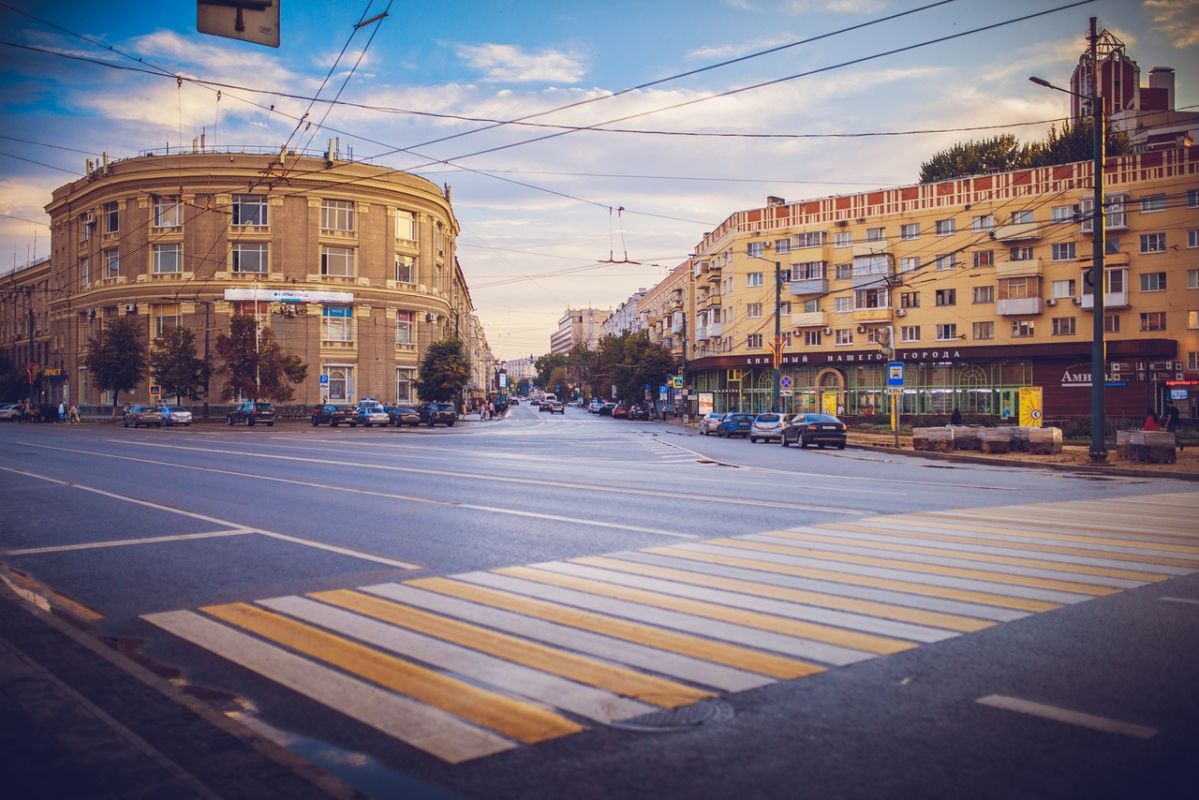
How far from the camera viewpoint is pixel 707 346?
82.4 meters

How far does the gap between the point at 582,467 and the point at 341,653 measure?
54.2 ft

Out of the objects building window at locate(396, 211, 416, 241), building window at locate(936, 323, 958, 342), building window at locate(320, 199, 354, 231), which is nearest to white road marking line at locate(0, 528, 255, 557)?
building window at locate(936, 323, 958, 342)

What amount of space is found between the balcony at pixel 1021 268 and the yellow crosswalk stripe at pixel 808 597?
2132 inches

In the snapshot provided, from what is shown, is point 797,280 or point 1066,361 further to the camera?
point 797,280

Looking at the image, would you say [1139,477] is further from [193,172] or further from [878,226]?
[193,172]

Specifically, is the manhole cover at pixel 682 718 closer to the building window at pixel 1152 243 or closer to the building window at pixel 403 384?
the building window at pixel 1152 243

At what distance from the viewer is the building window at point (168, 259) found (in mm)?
65812

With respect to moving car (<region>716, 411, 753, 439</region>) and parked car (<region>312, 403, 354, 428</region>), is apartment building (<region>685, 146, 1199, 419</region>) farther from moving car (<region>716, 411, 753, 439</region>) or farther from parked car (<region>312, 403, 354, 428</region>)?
parked car (<region>312, 403, 354, 428</region>)

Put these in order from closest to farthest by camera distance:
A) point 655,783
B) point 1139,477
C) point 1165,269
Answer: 1. point 655,783
2. point 1139,477
3. point 1165,269

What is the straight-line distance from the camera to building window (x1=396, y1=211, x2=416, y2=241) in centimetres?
7081

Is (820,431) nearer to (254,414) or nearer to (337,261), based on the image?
(254,414)

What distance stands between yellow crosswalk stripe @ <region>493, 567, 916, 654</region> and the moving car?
1635 inches

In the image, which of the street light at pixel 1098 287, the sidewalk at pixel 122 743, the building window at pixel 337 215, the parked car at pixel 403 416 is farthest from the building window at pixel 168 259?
the sidewalk at pixel 122 743

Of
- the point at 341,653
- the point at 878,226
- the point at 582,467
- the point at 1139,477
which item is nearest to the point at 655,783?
the point at 341,653
